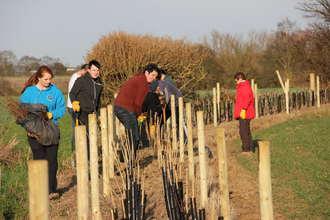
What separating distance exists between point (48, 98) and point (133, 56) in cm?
589

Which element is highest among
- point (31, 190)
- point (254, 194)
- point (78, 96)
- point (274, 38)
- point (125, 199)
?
point (274, 38)

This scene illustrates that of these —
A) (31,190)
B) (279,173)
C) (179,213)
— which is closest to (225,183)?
(179,213)

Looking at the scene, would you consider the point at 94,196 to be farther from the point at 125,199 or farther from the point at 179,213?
the point at 179,213

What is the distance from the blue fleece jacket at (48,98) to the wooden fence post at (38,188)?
2274 millimetres

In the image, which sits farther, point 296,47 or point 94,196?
point 296,47

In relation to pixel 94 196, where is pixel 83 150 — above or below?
above

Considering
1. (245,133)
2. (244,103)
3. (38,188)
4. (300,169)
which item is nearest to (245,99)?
(244,103)

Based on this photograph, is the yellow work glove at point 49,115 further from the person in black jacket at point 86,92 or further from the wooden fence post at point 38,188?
the wooden fence post at point 38,188

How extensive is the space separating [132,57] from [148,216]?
22.2ft

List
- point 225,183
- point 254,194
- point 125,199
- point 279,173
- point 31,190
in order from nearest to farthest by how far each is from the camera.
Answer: point 31,190
point 225,183
point 125,199
point 254,194
point 279,173

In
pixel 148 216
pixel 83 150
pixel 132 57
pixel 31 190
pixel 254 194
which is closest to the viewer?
pixel 31 190

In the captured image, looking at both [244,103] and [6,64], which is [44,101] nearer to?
[244,103]

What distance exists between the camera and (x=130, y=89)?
4289mm

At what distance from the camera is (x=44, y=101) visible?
3406 mm
